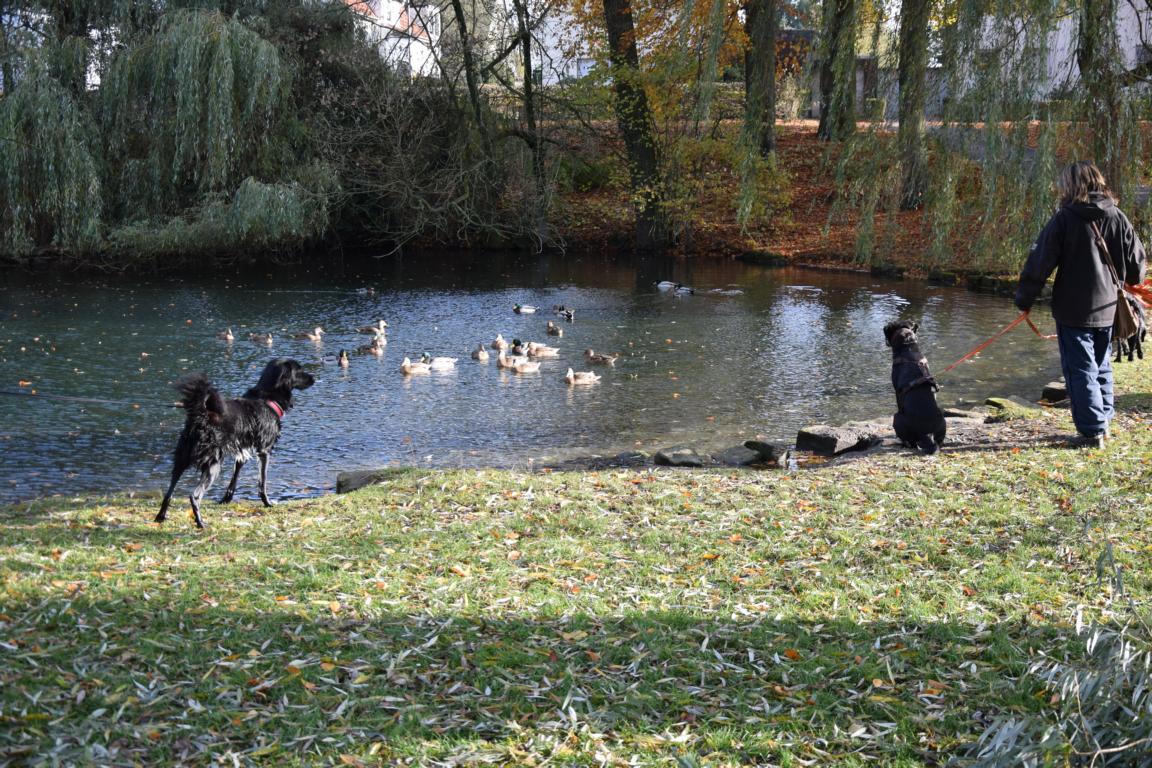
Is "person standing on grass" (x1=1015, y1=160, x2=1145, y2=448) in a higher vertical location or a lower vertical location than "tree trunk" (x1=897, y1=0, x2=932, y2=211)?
lower

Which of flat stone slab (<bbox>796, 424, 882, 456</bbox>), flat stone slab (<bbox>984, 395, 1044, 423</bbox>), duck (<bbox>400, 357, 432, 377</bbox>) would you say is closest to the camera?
flat stone slab (<bbox>796, 424, 882, 456</bbox>)

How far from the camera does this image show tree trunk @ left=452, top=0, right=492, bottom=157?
25.8 m

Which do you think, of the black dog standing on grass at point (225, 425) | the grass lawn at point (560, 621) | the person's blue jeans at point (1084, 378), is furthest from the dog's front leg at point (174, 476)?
the person's blue jeans at point (1084, 378)

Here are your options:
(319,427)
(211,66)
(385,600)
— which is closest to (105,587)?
(385,600)

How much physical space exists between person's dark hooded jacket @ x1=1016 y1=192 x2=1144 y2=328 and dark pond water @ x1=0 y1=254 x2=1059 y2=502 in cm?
333

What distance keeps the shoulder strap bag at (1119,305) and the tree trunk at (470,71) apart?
19997 mm

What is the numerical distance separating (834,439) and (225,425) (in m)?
5.53

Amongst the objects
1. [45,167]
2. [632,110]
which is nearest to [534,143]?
[632,110]

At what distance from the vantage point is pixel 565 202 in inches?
1220

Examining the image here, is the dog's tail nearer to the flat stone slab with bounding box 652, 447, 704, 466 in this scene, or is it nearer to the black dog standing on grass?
the black dog standing on grass

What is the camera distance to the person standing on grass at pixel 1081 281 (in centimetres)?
824

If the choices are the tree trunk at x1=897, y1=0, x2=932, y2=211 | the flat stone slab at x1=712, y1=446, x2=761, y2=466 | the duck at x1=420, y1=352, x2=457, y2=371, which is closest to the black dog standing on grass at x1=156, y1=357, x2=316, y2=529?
the flat stone slab at x1=712, y1=446, x2=761, y2=466

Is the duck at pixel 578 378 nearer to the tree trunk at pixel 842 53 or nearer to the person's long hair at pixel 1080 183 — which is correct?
the tree trunk at pixel 842 53

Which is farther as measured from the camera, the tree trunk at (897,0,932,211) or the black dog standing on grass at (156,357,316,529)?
the tree trunk at (897,0,932,211)
